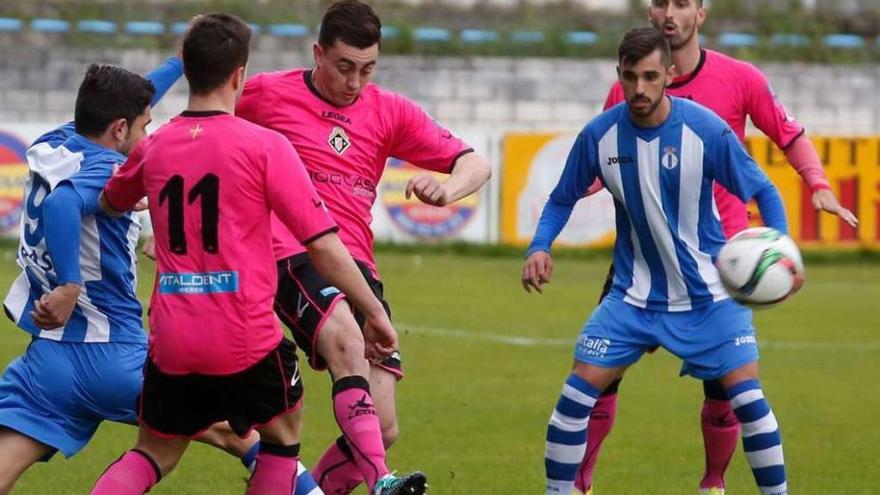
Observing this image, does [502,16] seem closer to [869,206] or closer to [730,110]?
[869,206]

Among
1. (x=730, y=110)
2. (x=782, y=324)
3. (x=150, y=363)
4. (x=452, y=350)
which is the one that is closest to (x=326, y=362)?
(x=150, y=363)

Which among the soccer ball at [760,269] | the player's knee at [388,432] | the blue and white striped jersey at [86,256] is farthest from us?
the player's knee at [388,432]

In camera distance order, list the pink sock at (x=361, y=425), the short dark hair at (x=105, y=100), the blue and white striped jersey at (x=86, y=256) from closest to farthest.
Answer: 1. the pink sock at (x=361, y=425)
2. the blue and white striped jersey at (x=86, y=256)
3. the short dark hair at (x=105, y=100)

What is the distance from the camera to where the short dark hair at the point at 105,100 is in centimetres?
652

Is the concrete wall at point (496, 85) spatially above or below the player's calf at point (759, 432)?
below

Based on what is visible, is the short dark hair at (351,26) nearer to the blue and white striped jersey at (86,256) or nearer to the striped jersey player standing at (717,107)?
the blue and white striped jersey at (86,256)

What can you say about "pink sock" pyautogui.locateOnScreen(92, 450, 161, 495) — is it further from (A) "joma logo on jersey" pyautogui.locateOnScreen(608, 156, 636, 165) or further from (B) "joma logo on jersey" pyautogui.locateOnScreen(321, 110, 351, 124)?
(A) "joma logo on jersey" pyautogui.locateOnScreen(608, 156, 636, 165)

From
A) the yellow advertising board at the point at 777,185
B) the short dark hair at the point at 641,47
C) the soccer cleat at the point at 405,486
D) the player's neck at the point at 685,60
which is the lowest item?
the yellow advertising board at the point at 777,185

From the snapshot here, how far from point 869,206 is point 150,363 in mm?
17289

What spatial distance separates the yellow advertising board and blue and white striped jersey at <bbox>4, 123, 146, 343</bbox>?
14.7 meters

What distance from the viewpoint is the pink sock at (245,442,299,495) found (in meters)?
6.02

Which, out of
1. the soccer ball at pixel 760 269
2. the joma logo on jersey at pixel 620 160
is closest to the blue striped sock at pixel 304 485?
the soccer ball at pixel 760 269

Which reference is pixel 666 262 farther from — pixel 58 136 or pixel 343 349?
pixel 58 136

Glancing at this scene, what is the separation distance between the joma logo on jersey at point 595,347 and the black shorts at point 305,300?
0.95 m
